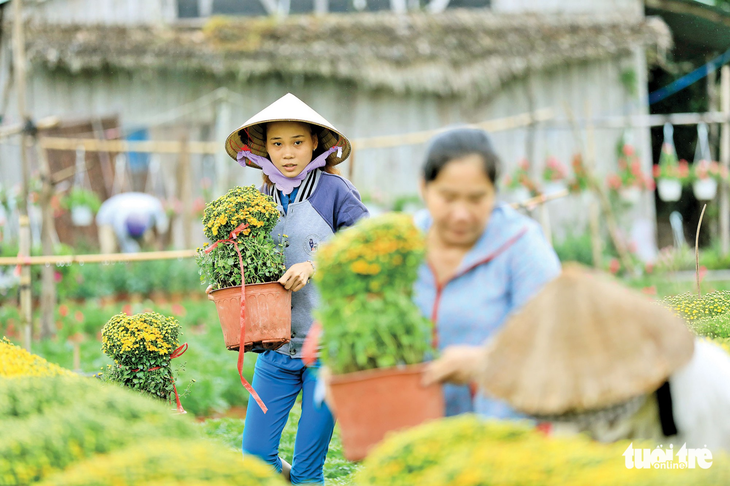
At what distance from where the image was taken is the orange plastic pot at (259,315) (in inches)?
125

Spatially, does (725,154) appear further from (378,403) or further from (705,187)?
(378,403)

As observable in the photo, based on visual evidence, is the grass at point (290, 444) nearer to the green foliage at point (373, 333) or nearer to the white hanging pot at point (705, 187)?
the green foliage at point (373, 333)

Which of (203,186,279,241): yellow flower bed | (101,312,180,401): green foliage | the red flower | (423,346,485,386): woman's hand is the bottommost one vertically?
the red flower

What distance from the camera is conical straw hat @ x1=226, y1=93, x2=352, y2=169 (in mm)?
3359

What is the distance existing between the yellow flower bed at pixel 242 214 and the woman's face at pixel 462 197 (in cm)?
129

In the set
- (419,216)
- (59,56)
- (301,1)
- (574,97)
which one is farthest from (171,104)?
(419,216)

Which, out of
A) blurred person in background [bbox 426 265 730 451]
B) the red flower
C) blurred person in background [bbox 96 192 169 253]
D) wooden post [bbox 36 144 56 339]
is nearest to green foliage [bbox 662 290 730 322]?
blurred person in background [bbox 426 265 730 451]

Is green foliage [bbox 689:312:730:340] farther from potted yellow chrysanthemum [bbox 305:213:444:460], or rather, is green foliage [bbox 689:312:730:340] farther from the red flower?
the red flower

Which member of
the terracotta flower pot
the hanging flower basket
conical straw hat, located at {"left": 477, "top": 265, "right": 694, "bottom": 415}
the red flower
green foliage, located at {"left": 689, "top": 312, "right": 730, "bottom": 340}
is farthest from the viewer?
the hanging flower basket

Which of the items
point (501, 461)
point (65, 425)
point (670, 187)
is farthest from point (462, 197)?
point (670, 187)

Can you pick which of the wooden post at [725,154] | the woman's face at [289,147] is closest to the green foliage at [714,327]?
the woman's face at [289,147]

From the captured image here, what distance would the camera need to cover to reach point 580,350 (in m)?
1.73

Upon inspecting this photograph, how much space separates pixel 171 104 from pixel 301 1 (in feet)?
9.13

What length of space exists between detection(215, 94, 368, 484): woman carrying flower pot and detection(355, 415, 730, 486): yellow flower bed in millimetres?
1589
